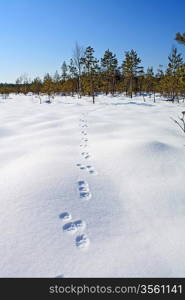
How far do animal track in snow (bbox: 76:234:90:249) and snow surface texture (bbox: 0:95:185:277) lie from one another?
11mm

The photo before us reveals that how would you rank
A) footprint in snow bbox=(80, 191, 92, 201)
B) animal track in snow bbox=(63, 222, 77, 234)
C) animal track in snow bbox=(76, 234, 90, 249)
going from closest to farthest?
animal track in snow bbox=(76, 234, 90, 249) → animal track in snow bbox=(63, 222, 77, 234) → footprint in snow bbox=(80, 191, 92, 201)

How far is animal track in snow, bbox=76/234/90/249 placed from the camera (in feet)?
6.88

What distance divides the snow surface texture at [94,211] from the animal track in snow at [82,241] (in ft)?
0.04

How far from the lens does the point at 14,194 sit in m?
3.02

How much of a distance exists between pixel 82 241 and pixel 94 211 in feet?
1.82

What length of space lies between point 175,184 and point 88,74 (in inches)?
1008

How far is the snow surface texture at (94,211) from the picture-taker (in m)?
1.90

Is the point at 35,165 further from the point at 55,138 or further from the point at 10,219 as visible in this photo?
the point at 55,138

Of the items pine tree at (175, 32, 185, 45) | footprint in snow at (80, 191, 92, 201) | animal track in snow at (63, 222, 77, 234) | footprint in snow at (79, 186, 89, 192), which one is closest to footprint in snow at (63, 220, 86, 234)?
animal track in snow at (63, 222, 77, 234)

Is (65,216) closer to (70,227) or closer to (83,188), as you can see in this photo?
(70,227)

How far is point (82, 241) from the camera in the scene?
7.11 feet

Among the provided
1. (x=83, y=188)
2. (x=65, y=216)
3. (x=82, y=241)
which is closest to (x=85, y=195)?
(x=83, y=188)

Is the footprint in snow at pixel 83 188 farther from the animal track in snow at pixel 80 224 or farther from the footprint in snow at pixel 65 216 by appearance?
the animal track in snow at pixel 80 224

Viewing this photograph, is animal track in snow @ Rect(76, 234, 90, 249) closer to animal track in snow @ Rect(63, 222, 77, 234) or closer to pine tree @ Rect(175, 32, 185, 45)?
animal track in snow @ Rect(63, 222, 77, 234)
